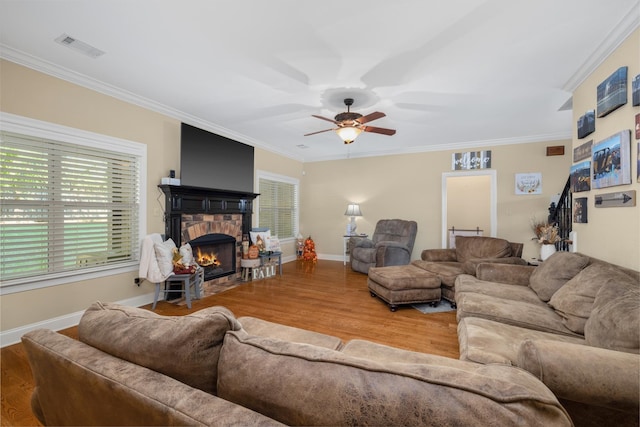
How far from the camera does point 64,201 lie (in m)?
2.91

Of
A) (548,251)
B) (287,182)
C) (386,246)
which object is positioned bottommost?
(386,246)

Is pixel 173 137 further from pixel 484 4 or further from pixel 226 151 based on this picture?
pixel 484 4

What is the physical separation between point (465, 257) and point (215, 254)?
4.06m

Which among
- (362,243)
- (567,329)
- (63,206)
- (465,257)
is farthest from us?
(362,243)

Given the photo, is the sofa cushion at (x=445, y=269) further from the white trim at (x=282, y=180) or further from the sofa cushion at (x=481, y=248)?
the white trim at (x=282, y=180)

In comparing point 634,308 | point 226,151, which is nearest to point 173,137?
point 226,151

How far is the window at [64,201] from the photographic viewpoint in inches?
101

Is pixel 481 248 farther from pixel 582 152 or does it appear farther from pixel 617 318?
pixel 617 318

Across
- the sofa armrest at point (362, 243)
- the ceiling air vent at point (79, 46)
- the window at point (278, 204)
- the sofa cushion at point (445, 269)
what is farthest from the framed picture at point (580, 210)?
the window at point (278, 204)

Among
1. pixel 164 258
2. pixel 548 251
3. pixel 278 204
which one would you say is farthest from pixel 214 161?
pixel 548 251

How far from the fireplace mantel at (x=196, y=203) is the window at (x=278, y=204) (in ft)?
2.92

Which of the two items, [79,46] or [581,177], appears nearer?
[79,46]

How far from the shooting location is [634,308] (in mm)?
1408

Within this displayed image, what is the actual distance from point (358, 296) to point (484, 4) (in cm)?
345
